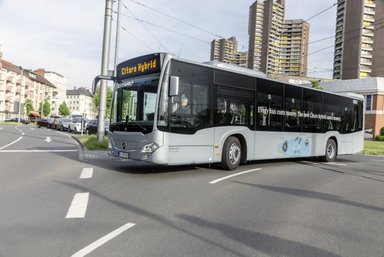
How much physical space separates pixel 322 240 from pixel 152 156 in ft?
18.3

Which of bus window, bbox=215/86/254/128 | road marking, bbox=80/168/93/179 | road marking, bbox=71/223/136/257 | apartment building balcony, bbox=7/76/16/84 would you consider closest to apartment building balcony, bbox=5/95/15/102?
apartment building balcony, bbox=7/76/16/84

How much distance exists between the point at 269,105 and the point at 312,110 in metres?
2.81

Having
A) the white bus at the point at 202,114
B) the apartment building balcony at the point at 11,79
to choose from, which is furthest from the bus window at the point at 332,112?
the apartment building balcony at the point at 11,79

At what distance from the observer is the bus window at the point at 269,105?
496 inches

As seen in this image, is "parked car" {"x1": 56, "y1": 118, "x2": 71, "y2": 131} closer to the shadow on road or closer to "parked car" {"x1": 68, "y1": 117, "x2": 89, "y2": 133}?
"parked car" {"x1": 68, "y1": 117, "x2": 89, "y2": 133}

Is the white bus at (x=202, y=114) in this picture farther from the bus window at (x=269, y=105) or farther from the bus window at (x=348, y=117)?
the bus window at (x=348, y=117)

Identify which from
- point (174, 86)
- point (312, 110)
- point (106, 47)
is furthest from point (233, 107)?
point (106, 47)

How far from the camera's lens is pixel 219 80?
11203mm

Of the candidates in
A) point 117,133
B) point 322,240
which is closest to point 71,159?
point 117,133

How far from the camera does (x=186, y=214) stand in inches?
239

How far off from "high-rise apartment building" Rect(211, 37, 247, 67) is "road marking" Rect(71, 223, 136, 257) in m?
27.9

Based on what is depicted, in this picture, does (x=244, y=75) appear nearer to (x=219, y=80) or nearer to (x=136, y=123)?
(x=219, y=80)

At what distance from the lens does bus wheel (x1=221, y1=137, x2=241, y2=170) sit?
1136cm

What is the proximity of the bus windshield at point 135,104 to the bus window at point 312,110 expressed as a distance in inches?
266
